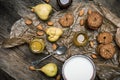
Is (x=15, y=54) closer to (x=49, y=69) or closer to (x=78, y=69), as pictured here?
(x=49, y=69)

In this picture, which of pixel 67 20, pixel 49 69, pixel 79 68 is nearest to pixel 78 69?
pixel 79 68

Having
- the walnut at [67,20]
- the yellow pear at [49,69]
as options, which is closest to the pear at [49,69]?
the yellow pear at [49,69]

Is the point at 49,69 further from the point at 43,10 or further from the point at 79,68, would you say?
the point at 43,10

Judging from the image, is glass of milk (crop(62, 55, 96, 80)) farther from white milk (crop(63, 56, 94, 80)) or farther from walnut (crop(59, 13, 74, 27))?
walnut (crop(59, 13, 74, 27))

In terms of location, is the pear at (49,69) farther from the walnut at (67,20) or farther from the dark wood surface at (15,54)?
the walnut at (67,20)

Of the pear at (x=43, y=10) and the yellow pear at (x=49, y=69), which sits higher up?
the pear at (x=43, y=10)

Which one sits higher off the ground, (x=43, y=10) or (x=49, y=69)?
(x=43, y=10)
